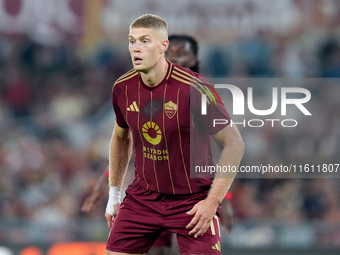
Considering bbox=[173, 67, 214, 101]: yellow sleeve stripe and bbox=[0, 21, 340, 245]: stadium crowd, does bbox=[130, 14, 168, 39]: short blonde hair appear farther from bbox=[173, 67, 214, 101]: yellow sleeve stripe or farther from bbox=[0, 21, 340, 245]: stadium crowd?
bbox=[0, 21, 340, 245]: stadium crowd

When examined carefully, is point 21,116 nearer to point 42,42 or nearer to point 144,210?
point 42,42

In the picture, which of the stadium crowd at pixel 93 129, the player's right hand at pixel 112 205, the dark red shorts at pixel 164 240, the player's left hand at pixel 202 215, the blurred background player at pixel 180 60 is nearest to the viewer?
the player's left hand at pixel 202 215

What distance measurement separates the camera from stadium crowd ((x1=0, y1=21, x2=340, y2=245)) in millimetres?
8953

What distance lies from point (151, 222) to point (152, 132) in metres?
0.56

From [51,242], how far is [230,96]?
3878 millimetres

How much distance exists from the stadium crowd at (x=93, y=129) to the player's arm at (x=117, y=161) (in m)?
4.28

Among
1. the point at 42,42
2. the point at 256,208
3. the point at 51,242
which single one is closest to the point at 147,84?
the point at 51,242

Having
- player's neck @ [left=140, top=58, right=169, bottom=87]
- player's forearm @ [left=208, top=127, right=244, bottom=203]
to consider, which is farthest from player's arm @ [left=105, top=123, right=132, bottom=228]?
player's forearm @ [left=208, top=127, right=244, bottom=203]

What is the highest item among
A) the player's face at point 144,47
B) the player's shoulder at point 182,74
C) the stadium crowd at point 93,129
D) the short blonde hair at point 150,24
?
the short blonde hair at point 150,24

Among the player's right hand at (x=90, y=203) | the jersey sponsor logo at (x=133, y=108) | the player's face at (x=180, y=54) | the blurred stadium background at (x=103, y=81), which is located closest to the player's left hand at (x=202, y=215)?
the jersey sponsor logo at (x=133, y=108)

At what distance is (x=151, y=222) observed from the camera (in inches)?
159

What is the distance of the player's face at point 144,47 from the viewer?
3844 millimetres

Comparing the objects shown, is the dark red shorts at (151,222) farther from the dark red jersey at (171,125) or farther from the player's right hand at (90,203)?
the player's right hand at (90,203)

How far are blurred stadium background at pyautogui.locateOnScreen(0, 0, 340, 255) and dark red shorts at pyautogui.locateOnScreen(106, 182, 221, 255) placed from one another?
4530 mm
